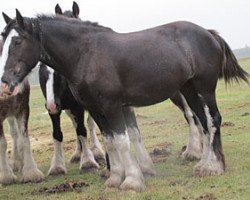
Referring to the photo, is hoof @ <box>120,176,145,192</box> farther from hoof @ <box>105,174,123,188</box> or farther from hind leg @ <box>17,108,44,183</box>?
hind leg @ <box>17,108,44,183</box>

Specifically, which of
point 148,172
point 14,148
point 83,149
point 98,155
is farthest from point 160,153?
point 14,148

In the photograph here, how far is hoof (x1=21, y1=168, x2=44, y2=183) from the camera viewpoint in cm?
871

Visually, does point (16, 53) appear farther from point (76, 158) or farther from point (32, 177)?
point (76, 158)

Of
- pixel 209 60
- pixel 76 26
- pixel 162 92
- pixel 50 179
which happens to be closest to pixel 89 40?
pixel 76 26

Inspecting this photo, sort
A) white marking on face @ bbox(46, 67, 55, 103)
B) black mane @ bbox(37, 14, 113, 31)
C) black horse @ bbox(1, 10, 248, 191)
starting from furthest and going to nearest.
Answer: white marking on face @ bbox(46, 67, 55, 103)
black mane @ bbox(37, 14, 113, 31)
black horse @ bbox(1, 10, 248, 191)

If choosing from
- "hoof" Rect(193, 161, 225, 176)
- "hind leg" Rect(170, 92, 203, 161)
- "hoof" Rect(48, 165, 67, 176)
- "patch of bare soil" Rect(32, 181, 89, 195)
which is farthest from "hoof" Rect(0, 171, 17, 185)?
"hoof" Rect(193, 161, 225, 176)

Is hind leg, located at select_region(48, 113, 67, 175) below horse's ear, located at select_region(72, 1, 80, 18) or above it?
below

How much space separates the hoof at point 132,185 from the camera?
683 cm

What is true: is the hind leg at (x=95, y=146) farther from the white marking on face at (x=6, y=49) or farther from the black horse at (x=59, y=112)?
the white marking on face at (x=6, y=49)

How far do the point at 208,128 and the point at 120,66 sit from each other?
1.97 meters

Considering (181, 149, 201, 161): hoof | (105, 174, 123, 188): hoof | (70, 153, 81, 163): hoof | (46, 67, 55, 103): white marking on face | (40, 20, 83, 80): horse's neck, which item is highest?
(40, 20, 83, 80): horse's neck

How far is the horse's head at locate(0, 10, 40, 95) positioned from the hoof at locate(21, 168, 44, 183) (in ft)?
8.79

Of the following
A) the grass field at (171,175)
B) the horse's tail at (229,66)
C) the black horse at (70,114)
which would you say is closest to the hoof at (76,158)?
the black horse at (70,114)

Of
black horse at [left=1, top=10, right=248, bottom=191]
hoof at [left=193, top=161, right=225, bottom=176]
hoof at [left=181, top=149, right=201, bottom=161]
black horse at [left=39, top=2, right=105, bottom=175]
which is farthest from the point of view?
hoof at [left=181, top=149, right=201, bottom=161]
